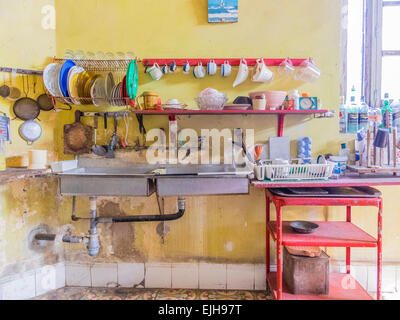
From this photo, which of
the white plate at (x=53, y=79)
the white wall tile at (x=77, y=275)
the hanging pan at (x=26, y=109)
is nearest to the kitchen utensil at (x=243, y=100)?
the white plate at (x=53, y=79)

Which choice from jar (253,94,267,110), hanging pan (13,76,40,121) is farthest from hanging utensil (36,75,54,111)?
jar (253,94,267,110)

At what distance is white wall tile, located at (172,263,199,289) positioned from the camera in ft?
7.18

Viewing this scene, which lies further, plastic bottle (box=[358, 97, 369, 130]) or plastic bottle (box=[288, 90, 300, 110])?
plastic bottle (box=[358, 97, 369, 130])

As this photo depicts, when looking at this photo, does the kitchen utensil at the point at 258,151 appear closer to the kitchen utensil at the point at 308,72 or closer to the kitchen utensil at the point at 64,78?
Answer: the kitchen utensil at the point at 308,72

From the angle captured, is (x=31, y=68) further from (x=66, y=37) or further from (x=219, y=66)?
(x=219, y=66)

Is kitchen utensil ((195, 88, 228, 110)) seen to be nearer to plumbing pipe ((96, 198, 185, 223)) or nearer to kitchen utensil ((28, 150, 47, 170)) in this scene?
plumbing pipe ((96, 198, 185, 223))

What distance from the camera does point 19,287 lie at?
2.01 m

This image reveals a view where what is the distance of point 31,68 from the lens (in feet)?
6.88

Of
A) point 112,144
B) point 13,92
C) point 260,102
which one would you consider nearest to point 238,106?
point 260,102

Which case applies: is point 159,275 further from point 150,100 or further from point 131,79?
point 131,79

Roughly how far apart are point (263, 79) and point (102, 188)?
4.67 feet

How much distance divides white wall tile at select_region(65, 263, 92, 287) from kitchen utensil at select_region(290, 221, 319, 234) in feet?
5.58
